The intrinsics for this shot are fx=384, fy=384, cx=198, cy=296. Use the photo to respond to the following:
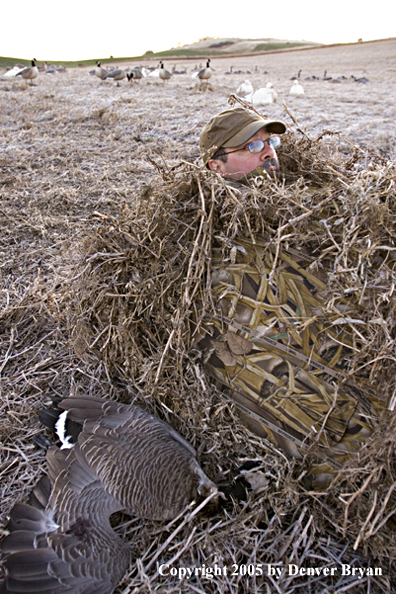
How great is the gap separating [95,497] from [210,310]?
1.03 m

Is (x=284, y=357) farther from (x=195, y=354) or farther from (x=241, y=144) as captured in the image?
(x=241, y=144)

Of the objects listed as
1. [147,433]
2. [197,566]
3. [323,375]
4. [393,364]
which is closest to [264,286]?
[323,375]

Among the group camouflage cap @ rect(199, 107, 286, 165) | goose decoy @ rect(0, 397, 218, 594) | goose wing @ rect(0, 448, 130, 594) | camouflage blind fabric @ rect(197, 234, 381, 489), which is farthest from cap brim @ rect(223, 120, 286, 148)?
goose wing @ rect(0, 448, 130, 594)

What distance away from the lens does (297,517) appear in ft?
5.90

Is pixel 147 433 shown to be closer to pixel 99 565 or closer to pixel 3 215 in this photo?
pixel 99 565

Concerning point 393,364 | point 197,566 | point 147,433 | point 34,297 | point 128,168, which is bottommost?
point 197,566

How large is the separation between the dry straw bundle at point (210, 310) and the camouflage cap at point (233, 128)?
0.99ft

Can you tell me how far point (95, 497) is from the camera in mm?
1774

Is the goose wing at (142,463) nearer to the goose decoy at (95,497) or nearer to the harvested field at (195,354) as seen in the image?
the goose decoy at (95,497)

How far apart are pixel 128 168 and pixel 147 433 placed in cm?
395

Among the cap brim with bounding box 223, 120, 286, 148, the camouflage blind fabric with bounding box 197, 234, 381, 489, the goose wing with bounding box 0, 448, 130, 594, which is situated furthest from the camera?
the cap brim with bounding box 223, 120, 286, 148

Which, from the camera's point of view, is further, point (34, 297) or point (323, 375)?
point (34, 297)

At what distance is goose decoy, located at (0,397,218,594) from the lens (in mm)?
1565

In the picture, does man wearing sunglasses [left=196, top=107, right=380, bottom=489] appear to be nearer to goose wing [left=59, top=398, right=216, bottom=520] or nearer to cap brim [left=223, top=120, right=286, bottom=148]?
cap brim [left=223, top=120, right=286, bottom=148]
